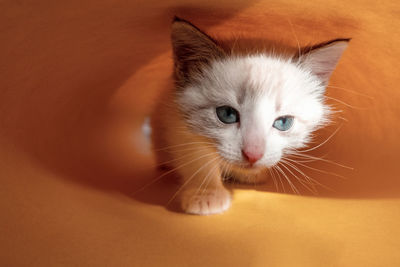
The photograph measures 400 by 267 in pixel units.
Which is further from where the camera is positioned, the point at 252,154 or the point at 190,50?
the point at 190,50

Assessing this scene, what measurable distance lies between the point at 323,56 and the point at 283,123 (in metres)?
0.37

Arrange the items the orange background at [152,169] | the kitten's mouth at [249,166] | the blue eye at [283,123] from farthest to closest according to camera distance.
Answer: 1. the blue eye at [283,123]
2. the kitten's mouth at [249,166]
3. the orange background at [152,169]

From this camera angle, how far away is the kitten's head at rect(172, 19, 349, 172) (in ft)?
4.91

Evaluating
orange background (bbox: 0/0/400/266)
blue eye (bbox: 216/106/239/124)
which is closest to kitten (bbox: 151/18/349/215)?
blue eye (bbox: 216/106/239/124)

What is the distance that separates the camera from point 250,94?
1.53 metres

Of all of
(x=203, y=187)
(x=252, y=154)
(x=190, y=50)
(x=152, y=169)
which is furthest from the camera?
(x=152, y=169)

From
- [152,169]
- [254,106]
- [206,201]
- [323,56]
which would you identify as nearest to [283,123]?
[254,106]

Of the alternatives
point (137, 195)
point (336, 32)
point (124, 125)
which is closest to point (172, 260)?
point (137, 195)

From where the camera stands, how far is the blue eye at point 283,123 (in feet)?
5.24

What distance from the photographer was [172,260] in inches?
51.7

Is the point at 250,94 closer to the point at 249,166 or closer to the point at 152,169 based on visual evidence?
the point at 249,166

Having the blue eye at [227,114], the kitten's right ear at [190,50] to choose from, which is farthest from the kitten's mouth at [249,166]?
the kitten's right ear at [190,50]

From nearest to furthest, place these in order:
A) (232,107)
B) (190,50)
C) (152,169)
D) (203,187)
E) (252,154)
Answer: (252,154), (232,107), (190,50), (203,187), (152,169)

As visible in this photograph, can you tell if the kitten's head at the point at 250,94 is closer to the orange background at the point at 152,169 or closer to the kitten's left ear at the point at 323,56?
the kitten's left ear at the point at 323,56
